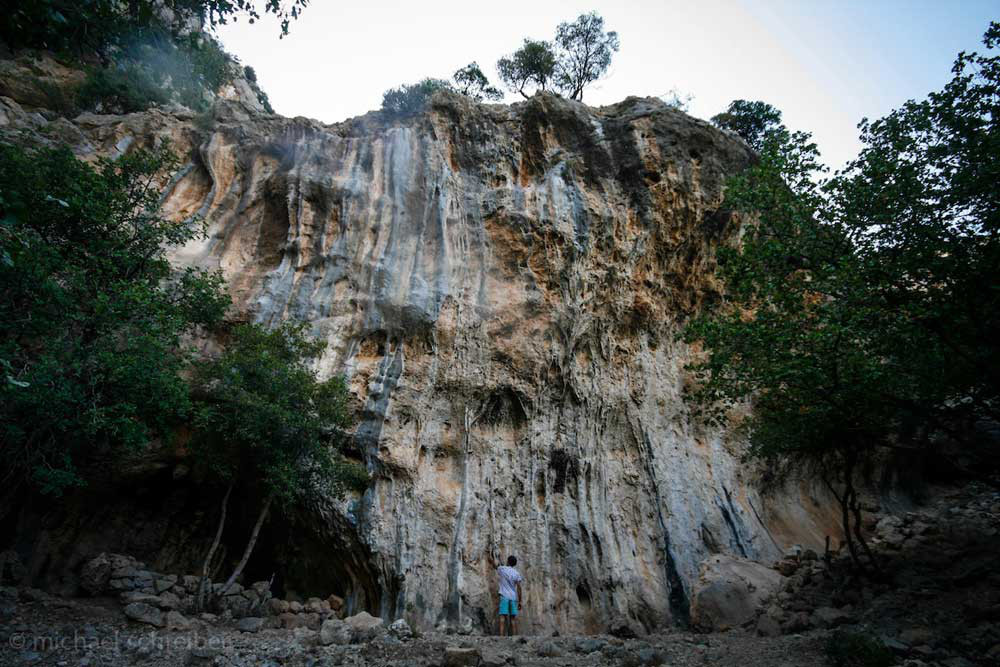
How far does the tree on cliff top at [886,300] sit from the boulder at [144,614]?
1258 cm

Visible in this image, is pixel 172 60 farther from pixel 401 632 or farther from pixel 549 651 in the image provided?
pixel 549 651

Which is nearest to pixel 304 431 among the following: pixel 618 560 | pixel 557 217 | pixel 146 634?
pixel 146 634

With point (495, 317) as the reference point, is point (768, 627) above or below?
below

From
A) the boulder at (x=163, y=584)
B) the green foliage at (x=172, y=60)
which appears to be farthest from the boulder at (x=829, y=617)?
the green foliage at (x=172, y=60)

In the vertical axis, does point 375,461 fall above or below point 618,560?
above

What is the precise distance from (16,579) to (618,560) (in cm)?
1492

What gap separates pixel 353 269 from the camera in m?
17.6

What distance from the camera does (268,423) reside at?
41.4ft

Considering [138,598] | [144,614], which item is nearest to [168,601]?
[138,598]

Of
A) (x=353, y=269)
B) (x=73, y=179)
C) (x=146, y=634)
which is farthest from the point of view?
(x=353, y=269)

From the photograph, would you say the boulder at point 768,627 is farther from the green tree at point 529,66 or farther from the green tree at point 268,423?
the green tree at point 529,66

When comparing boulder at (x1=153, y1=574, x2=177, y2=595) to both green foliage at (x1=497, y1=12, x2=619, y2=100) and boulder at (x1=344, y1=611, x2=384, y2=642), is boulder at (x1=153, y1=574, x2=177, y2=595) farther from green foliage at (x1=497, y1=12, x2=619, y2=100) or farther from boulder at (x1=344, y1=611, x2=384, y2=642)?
green foliage at (x1=497, y1=12, x2=619, y2=100)

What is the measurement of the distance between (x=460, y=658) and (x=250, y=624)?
5423 millimetres

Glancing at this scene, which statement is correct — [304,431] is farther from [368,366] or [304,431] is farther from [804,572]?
[804,572]
